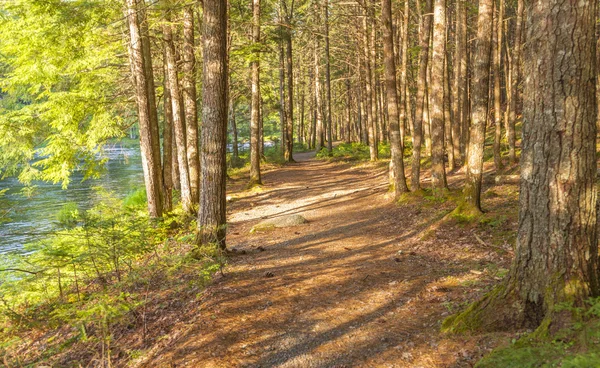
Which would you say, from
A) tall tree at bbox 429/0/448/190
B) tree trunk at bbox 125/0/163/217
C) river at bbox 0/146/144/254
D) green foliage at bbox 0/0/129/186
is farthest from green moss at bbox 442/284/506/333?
green foliage at bbox 0/0/129/186

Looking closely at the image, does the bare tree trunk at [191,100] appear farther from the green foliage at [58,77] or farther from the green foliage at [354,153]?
the green foliage at [354,153]

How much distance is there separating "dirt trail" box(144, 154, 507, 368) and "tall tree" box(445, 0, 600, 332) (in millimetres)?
749

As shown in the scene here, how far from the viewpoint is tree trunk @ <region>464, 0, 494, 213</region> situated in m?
8.44

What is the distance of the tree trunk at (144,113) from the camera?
10255mm

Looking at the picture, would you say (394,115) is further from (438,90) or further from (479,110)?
(479,110)

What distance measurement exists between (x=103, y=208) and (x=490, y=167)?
14.8 meters

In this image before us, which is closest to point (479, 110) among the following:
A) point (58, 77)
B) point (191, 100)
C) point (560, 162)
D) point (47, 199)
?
point (560, 162)

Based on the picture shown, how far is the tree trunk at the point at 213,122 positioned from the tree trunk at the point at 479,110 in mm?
5148

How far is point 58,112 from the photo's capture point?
1122 centimetres

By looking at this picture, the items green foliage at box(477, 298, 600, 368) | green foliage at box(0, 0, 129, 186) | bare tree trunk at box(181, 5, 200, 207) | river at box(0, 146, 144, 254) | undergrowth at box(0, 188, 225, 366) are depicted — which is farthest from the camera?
river at box(0, 146, 144, 254)

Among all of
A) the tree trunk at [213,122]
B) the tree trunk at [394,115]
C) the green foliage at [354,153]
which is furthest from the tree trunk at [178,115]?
the green foliage at [354,153]

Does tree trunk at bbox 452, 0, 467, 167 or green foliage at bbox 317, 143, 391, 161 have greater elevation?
tree trunk at bbox 452, 0, 467, 167

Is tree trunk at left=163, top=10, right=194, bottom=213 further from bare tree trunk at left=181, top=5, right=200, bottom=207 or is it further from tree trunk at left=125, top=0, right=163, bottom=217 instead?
tree trunk at left=125, top=0, right=163, bottom=217

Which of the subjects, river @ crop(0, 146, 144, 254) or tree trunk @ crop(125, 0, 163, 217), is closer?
tree trunk @ crop(125, 0, 163, 217)
